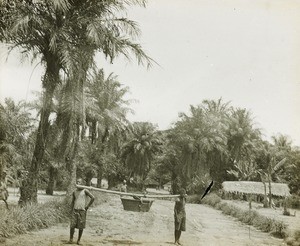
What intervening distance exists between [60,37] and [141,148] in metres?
26.4

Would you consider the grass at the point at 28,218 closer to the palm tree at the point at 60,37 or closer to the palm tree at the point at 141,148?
the palm tree at the point at 60,37

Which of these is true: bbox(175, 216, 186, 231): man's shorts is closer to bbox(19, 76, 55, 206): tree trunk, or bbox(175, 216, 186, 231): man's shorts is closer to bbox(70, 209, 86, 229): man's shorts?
bbox(70, 209, 86, 229): man's shorts

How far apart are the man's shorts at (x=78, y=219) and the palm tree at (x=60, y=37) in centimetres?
262

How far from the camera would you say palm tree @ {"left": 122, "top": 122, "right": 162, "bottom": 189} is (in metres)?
36.2

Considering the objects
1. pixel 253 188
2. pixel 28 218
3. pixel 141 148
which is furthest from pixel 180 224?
pixel 141 148

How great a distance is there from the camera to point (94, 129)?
22047 millimetres

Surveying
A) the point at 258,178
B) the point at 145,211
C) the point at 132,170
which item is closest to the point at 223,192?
the point at 258,178

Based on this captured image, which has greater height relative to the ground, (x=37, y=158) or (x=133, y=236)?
(x=37, y=158)

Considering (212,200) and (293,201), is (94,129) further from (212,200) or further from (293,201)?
(293,201)

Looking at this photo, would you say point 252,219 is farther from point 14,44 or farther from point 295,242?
point 14,44

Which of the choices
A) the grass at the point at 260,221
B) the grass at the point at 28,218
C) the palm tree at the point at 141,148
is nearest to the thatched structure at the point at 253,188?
the palm tree at the point at 141,148

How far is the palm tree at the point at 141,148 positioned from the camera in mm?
36219

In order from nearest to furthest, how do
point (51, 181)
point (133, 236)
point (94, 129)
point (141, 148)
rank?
1. point (133, 236)
2. point (94, 129)
3. point (51, 181)
4. point (141, 148)

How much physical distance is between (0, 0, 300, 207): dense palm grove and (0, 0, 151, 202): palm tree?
29mm
